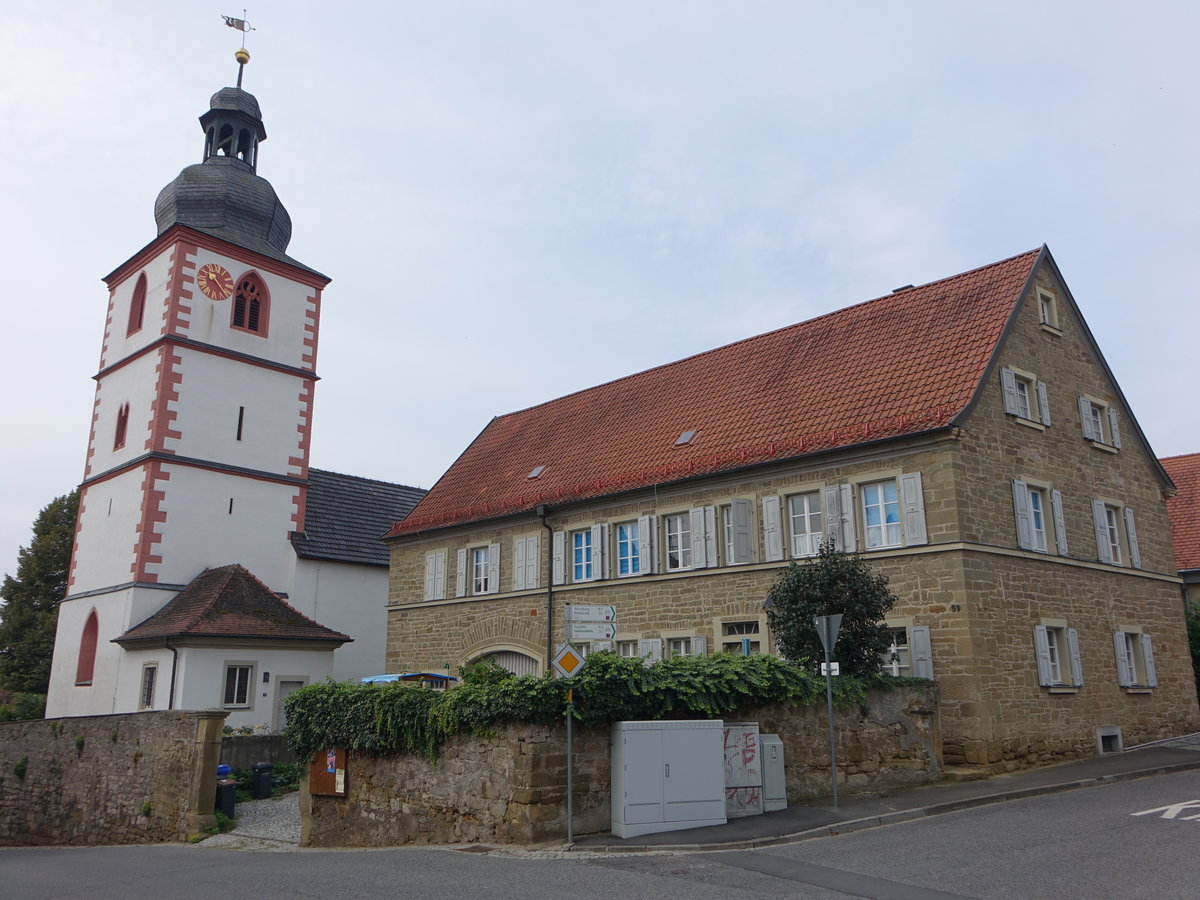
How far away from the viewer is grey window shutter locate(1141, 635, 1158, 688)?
65.0 ft

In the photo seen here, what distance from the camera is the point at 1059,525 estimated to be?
18766mm

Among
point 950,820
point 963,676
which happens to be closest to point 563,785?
point 950,820

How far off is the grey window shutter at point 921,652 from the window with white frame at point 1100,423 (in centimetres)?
654

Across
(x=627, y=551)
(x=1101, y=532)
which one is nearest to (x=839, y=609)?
(x=627, y=551)

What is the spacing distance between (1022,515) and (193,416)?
21.6 m

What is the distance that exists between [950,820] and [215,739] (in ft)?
40.9

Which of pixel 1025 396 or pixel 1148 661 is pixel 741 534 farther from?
pixel 1148 661

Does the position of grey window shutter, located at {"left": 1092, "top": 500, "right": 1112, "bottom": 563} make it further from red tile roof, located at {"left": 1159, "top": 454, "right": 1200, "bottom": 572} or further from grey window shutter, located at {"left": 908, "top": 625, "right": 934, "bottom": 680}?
red tile roof, located at {"left": 1159, "top": 454, "right": 1200, "bottom": 572}

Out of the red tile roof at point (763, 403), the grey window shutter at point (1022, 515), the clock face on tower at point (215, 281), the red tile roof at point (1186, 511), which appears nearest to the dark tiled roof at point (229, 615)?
the red tile roof at point (763, 403)

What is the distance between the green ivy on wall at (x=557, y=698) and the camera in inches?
479

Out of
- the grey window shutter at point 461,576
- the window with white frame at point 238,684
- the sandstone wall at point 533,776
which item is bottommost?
the sandstone wall at point 533,776

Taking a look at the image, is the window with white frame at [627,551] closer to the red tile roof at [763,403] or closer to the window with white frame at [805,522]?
the red tile roof at [763,403]

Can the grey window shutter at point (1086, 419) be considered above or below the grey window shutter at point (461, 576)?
above

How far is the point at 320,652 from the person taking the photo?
26438mm
